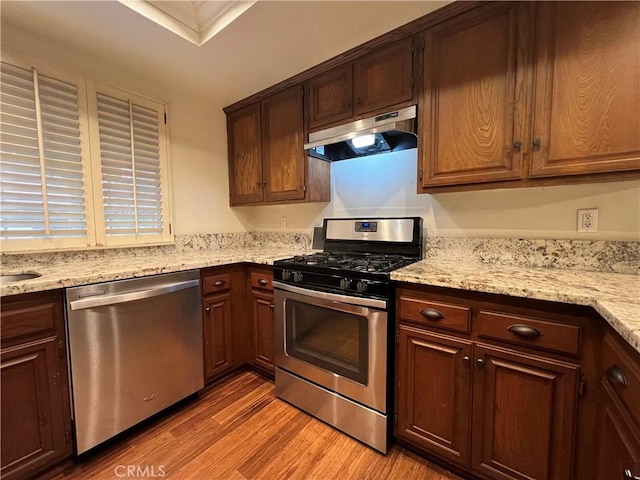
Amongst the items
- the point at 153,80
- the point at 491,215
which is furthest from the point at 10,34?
the point at 491,215

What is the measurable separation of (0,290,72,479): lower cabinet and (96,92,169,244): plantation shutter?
79 cm

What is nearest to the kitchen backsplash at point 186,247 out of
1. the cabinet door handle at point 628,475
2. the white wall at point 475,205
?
the white wall at point 475,205

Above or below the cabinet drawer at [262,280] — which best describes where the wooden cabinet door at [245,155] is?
above

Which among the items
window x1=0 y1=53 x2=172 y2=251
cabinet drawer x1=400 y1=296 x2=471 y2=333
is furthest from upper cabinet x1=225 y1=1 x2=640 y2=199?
window x1=0 y1=53 x2=172 y2=251

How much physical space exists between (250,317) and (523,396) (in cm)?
171

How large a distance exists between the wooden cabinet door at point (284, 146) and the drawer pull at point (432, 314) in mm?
1264

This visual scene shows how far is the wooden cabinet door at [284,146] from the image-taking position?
2.09 m

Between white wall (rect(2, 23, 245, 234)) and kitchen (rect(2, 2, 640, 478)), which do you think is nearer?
kitchen (rect(2, 2, 640, 478))

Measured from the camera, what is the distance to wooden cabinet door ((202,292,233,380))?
6.32 feet

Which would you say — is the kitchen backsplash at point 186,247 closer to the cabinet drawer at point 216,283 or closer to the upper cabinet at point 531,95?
the cabinet drawer at point 216,283

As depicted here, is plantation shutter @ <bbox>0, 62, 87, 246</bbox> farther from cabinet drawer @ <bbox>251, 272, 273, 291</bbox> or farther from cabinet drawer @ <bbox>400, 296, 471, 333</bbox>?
cabinet drawer @ <bbox>400, 296, 471, 333</bbox>

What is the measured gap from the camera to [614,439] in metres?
0.83

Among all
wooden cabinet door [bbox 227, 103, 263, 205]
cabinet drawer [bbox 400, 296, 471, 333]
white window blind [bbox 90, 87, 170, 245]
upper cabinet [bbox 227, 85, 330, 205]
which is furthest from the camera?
wooden cabinet door [bbox 227, 103, 263, 205]

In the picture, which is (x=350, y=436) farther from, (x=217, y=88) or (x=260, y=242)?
(x=217, y=88)
